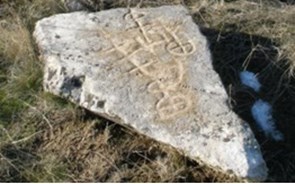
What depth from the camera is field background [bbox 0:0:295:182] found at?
2.97m

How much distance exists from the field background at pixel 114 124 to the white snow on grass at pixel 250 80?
3 centimetres

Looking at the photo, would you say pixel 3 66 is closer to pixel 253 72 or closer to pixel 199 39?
pixel 199 39

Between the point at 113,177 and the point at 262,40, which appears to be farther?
the point at 262,40

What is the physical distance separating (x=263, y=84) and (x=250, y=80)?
68mm

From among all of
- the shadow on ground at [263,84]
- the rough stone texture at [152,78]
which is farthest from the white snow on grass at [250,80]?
the rough stone texture at [152,78]

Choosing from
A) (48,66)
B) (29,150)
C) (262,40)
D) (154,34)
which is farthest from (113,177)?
(262,40)

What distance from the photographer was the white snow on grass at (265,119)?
10.5 feet

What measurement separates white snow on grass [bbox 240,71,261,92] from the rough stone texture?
26 centimetres

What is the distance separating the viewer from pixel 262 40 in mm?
3768

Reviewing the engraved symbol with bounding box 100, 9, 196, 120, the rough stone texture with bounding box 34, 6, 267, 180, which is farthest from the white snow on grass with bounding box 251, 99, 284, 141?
the engraved symbol with bounding box 100, 9, 196, 120

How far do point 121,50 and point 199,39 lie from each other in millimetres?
404

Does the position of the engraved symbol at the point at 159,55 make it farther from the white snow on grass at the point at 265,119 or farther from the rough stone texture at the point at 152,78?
the white snow on grass at the point at 265,119

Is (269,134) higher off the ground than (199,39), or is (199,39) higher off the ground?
(199,39)

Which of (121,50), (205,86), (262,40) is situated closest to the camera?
(205,86)
